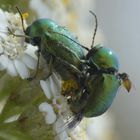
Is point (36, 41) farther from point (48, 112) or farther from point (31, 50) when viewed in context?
point (48, 112)

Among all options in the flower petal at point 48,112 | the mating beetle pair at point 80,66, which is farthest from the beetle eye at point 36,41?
the flower petal at point 48,112

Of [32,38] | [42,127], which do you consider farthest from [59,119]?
[32,38]

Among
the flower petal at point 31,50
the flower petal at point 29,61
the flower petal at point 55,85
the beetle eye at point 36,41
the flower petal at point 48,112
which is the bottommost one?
the flower petal at point 48,112

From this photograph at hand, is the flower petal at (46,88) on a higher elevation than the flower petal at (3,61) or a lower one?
lower

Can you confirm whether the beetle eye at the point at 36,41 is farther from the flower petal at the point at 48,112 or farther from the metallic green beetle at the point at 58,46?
the flower petal at the point at 48,112

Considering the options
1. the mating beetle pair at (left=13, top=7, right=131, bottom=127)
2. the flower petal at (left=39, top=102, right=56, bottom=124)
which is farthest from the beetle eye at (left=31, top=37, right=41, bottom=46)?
the flower petal at (left=39, top=102, right=56, bottom=124)

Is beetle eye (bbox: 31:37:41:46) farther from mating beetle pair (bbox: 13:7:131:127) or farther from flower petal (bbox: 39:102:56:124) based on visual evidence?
flower petal (bbox: 39:102:56:124)

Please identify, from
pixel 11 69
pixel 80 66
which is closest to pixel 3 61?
pixel 11 69
